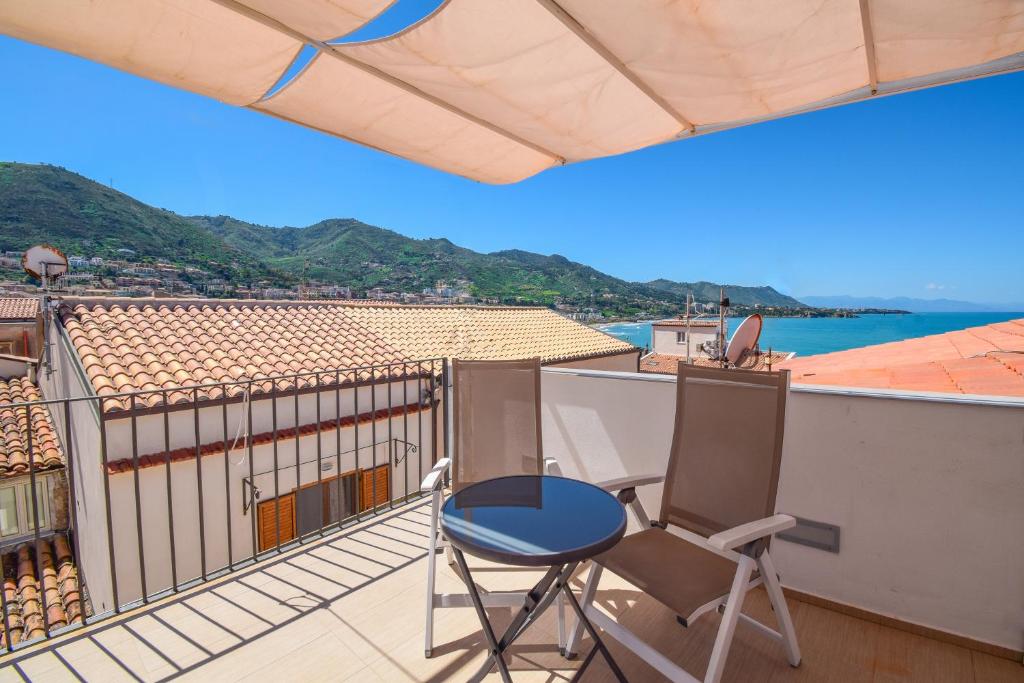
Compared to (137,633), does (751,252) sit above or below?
above

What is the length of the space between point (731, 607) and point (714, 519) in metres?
0.54

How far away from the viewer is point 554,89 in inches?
83.3

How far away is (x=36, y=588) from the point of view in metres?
8.46

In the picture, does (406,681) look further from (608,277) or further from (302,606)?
(608,277)

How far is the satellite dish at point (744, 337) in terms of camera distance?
3.38 meters

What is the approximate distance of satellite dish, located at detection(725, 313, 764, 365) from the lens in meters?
3.38

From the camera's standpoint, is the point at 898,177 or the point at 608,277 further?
the point at 898,177

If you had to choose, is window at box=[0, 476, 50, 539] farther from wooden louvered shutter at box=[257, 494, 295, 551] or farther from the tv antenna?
wooden louvered shutter at box=[257, 494, 295, 551]

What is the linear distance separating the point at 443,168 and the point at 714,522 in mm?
2509

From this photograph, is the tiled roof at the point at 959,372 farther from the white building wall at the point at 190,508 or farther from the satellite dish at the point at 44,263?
the satellite dish at the point at 44,263

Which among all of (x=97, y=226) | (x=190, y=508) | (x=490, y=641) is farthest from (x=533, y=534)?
(x=97, y=226)

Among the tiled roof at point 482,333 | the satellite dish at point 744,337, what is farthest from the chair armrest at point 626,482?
the tiled roof at point 482,333

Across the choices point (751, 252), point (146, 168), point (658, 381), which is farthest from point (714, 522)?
point (146, 168)

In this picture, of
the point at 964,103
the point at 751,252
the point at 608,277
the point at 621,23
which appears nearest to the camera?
the point at 621,23
